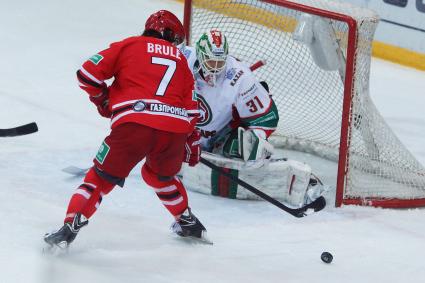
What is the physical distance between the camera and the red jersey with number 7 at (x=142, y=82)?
3.68 meters

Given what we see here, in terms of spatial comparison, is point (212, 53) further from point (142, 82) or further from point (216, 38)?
point (142, 82)

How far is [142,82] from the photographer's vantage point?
3.70 m

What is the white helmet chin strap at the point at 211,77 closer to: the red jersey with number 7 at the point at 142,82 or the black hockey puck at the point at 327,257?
the red jersey with number 7 at the point at 142,82

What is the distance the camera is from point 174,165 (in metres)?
3.79

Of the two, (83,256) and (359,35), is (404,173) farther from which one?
(83,256)

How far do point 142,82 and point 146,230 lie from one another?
65cm

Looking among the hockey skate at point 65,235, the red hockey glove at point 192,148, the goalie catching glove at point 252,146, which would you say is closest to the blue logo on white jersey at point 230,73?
the goalie catching glove at point 252,146

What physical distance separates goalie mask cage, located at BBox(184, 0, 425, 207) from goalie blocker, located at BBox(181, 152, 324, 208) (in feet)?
0.45

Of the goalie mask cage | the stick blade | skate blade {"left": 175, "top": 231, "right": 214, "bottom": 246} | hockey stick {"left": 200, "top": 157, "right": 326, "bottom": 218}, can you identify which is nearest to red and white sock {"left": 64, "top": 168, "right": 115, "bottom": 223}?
skate blade {"left": 175, "top": 231, "right": 214, "bottom": 246}

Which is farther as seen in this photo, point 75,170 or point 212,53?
point 75,170

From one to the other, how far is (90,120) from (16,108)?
38 centimetres

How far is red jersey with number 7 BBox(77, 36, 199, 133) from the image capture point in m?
3.68

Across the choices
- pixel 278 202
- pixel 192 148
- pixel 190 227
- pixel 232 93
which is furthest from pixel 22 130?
pixel 278 202

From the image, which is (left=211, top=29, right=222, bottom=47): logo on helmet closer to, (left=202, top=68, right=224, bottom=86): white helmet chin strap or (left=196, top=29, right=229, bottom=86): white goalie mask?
(left=196, top=29, right=229, bottom=86): white goalie mask
